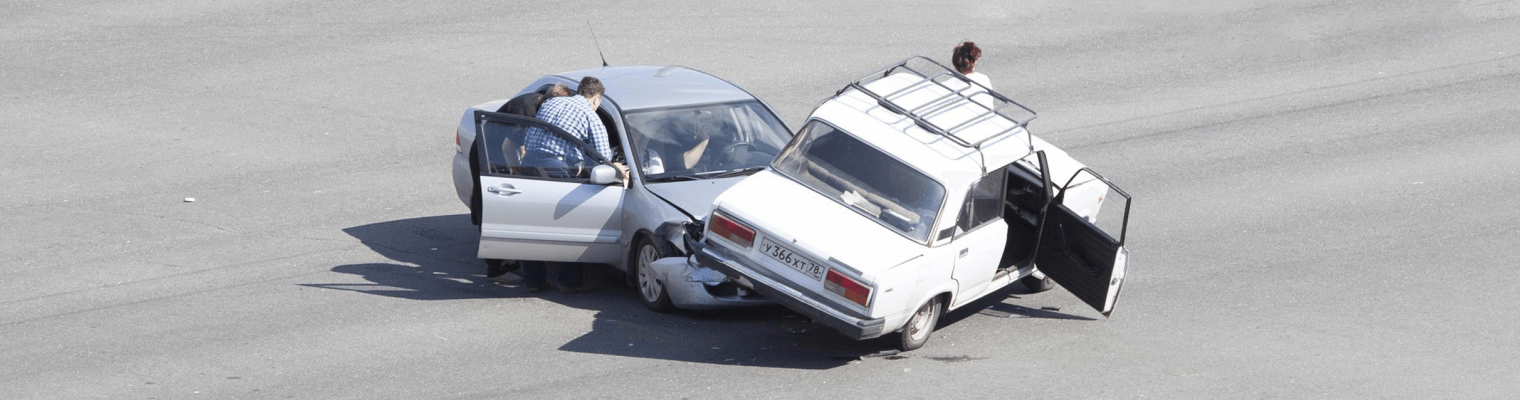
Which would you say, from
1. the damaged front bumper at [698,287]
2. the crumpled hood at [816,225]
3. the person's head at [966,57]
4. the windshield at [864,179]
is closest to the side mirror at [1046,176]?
the windshield at [864,179]

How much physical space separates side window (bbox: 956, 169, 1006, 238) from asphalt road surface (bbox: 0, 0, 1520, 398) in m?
0.85

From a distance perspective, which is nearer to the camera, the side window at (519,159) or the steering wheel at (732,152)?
the side window at (519,159)

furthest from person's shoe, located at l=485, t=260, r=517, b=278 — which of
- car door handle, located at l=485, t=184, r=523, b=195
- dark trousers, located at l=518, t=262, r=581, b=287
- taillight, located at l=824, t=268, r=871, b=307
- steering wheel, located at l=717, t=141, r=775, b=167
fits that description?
taillight, located at l=824, t=268, r=871, b=307

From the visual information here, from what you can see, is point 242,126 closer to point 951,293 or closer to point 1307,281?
point 951,293

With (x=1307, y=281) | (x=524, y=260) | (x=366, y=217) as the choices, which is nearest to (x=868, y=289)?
(x=524, y=260)

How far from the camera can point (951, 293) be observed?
9.27 metres

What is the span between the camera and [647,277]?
1024 cm

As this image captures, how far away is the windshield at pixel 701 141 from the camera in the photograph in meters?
10.5

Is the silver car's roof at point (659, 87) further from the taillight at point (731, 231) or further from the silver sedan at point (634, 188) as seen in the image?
the taillight at point (731, 231)

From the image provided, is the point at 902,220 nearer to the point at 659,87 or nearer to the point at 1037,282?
the point at 1037,282

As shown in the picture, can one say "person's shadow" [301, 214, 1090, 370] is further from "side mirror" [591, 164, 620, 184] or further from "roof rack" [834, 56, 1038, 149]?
"roof rack" [834, 56, 1038, 149]

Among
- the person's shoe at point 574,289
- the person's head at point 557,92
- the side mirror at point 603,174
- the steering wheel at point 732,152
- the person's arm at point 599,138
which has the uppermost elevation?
the person's head at point 557,92

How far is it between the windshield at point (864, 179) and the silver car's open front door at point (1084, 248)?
1.14 m

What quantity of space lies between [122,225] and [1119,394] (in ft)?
26.8
